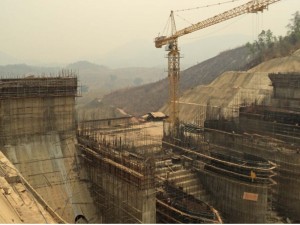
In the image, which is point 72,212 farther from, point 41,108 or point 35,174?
point 41,108

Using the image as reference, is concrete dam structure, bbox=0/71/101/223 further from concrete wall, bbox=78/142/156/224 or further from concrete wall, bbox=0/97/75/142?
concrete wall, bbox=78/142/156/224

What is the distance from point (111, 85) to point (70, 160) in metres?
142

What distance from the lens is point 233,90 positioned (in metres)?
47.2

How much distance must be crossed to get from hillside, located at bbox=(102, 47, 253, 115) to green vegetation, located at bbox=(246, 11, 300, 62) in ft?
18.4

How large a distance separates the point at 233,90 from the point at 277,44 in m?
17.5

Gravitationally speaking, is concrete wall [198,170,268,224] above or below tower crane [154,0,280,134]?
below

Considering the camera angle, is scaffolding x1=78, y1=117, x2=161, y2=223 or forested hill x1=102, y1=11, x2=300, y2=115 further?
forested hill x1=102, y1=11, x2=300, y2=115

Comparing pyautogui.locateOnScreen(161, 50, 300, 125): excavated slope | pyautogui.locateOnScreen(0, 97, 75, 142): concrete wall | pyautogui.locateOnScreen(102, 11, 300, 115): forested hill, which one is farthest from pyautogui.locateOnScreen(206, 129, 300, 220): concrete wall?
pyautogui.locateOnScreen(102, 11, 300, 115): forested hill

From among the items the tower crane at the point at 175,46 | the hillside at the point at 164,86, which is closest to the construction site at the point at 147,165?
the tower crane at the point at 175,46

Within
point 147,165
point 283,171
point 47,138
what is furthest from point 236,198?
point 47,138

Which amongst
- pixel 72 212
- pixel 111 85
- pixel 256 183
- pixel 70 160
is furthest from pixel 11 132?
pixel 111 85

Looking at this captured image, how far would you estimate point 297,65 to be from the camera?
46.1m

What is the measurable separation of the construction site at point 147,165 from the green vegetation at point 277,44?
29.7 meters

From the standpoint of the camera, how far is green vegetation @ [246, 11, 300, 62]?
55.5 m
